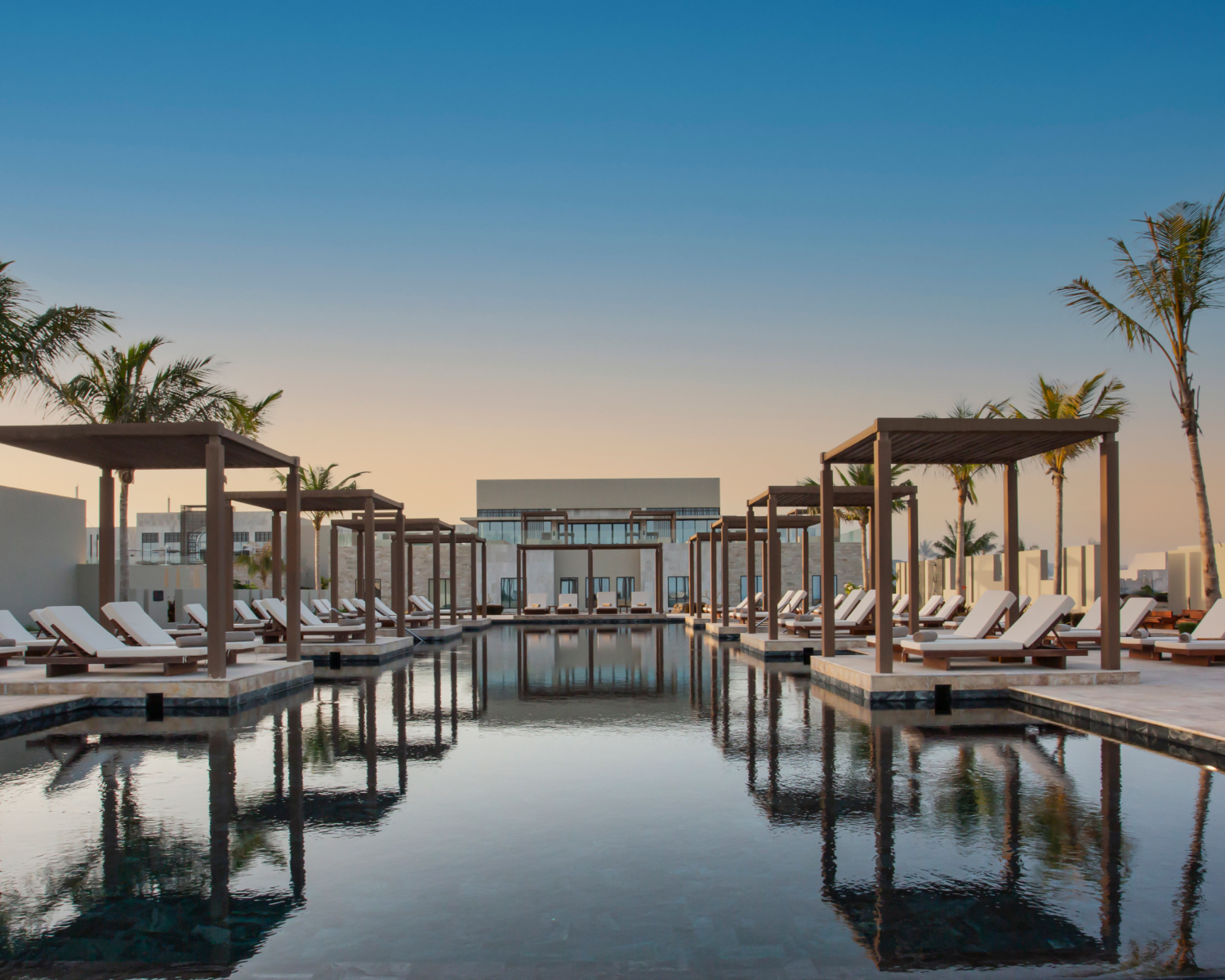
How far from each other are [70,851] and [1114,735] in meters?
7.93

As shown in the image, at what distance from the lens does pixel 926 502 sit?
36.9m

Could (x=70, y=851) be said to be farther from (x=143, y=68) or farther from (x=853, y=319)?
(x=853, y=319)

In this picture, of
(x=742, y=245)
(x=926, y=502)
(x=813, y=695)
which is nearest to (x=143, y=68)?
(x=742, y=245)

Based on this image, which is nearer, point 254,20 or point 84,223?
point 254,20

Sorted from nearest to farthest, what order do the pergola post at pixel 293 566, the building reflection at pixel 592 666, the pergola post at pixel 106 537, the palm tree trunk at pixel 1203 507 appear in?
the building reflection at pixel 592 666
the pergola post at pixel 293 566
the pergola post at pixel 106 537
the palm tree trunk at pixel 1203 507

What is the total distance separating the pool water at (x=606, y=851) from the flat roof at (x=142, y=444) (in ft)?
11.2

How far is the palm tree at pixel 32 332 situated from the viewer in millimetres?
13648

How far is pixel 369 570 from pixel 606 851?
13.9 metres

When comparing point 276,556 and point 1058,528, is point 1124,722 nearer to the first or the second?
point 276,556

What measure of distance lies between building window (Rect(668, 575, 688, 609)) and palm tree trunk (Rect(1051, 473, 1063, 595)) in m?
19.3

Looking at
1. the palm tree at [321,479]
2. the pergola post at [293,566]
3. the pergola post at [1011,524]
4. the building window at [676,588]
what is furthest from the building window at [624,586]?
the pergola post at [293,566]

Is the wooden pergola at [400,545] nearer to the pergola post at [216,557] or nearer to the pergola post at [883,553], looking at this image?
the pergola post at [216,557]

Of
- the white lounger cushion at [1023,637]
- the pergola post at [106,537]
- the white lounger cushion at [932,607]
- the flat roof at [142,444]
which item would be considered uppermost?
the flat roof at [142,444]

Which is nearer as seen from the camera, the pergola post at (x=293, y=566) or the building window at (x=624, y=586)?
the pergola post at (x=293, y=566)
